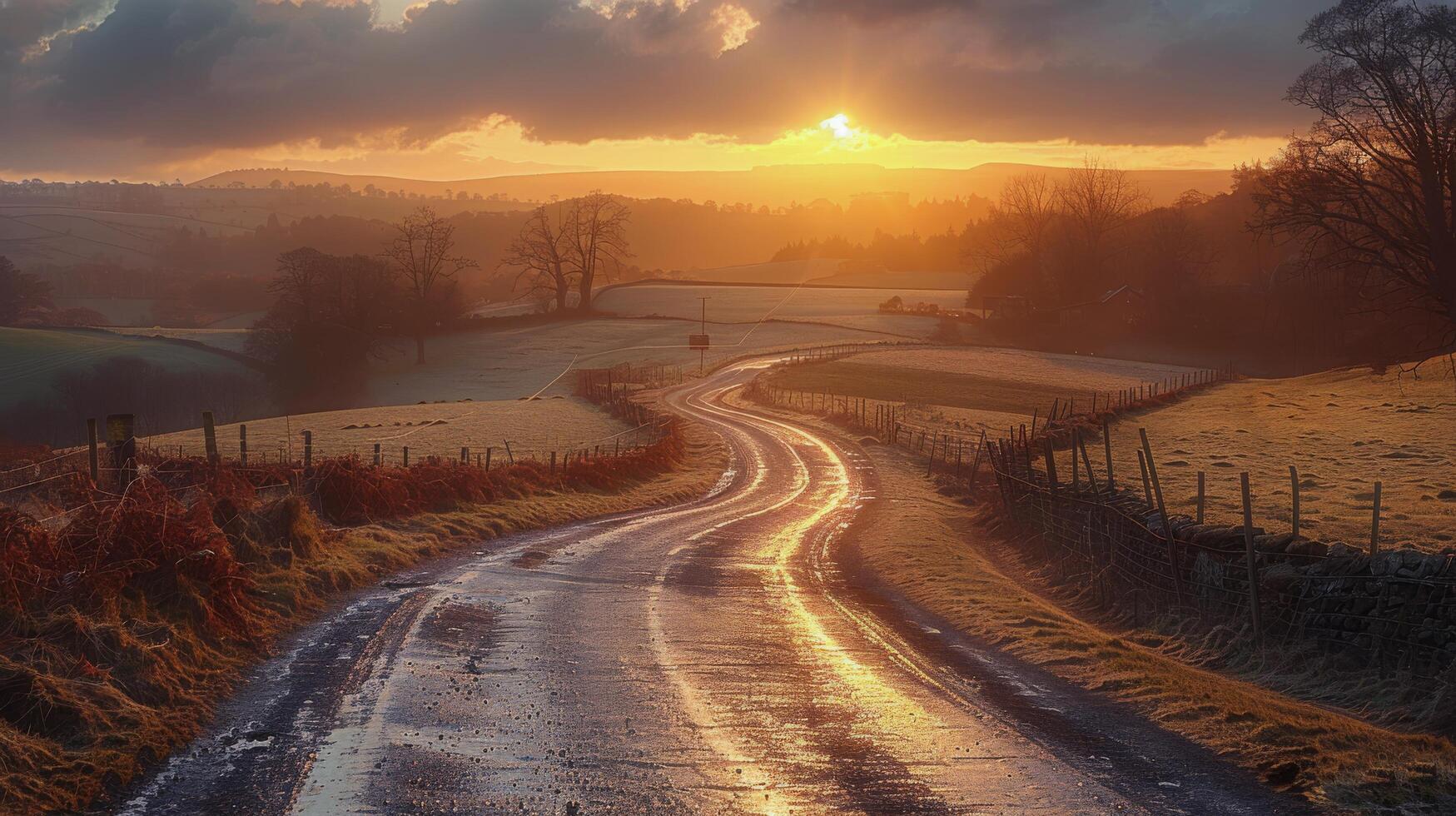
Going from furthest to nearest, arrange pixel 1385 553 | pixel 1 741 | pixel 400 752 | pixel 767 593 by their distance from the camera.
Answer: pixel 767 593 → pixel 1385 553 → pixel 400 752 → pixel 1 741

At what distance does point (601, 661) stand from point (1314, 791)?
7570 millimetres

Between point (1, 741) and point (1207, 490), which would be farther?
point (1207, 490)

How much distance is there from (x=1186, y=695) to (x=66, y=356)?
62.1 m

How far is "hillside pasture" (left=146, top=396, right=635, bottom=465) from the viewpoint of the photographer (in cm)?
4447

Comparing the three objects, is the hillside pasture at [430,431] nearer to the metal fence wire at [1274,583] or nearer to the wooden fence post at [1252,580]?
the metal fence wire at [1274,583]

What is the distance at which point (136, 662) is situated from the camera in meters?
10.7

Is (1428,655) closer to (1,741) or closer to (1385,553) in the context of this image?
(1385,553)

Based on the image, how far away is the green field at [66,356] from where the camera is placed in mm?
48938

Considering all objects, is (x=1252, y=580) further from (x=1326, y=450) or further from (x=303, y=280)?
(x=303, y=280)

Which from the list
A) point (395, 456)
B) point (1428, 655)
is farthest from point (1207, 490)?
point (395, 456)

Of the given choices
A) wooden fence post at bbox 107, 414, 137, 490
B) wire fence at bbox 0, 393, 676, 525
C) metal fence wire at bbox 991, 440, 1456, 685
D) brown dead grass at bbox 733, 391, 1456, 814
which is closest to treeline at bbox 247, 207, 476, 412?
wire fence at bbox 0, 393, 676, 525

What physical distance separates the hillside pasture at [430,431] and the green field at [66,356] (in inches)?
251

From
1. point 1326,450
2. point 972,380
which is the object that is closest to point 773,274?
point 972,380

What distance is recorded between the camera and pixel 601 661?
41.9ft
